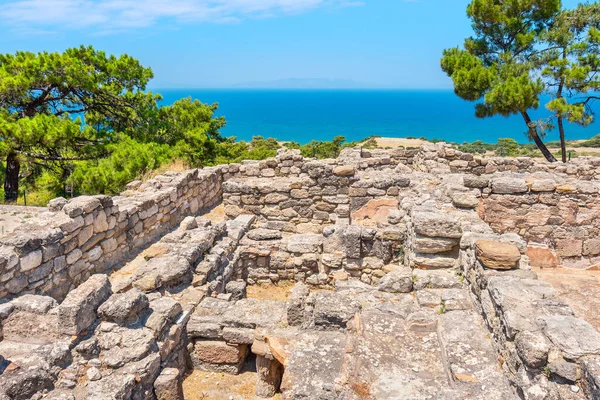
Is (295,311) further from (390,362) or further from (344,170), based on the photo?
(344,170)

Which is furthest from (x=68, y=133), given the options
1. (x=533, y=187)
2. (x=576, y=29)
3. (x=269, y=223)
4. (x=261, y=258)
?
(x=576, y=29)

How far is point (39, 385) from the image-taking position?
3.71m

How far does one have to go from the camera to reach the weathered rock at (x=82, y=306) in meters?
4.21

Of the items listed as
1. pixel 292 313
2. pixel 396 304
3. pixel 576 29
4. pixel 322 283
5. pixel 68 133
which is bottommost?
pixel 322 283

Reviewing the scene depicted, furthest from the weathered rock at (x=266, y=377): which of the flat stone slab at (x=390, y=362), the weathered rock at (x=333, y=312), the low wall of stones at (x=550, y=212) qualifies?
the low wall of stones at (x=550, y=212)

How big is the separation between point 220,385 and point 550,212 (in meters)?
6.53

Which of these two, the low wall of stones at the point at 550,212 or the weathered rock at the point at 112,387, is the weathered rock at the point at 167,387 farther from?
the low wall of stones at the point at 550,212

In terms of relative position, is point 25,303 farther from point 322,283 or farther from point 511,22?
point 511,22

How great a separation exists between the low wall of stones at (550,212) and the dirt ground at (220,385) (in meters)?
5.18

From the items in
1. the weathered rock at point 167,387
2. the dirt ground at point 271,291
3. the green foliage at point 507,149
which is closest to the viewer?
the weathered rock at point 167,387

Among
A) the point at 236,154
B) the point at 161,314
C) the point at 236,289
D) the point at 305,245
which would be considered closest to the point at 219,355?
the point at 161,314

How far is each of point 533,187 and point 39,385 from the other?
7.94m

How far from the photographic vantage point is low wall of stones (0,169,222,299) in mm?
5219

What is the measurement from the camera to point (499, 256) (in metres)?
4.36
